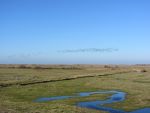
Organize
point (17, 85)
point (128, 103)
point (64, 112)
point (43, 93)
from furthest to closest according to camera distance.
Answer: point (17, 85)
point (43, 93)
point (128, 103)
point (64, 112)

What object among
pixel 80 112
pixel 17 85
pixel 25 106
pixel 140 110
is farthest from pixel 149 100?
pixel 17 85

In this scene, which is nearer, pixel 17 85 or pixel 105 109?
pixel 105 109

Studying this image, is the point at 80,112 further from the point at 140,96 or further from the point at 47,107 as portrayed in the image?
the point at 140,96

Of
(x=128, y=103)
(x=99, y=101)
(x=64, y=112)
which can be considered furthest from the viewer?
(x=99, y=101)

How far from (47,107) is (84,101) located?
7.91 metres

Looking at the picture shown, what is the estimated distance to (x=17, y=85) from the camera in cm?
5166

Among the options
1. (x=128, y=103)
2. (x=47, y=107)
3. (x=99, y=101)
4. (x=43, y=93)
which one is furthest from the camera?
(x=43, y=93)

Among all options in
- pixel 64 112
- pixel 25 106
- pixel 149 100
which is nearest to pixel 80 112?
pixel 64 112

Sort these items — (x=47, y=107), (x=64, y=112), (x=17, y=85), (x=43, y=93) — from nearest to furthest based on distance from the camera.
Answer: (x=64, y=112) → (x=47, y=107) → (x=43, y=93) → (x=17, y=85)

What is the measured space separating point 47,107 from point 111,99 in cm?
1176

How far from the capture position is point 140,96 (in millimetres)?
38406

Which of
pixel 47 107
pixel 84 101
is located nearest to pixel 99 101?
pixel 84 101

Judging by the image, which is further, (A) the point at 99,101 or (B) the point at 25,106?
(A) the point at 99,101

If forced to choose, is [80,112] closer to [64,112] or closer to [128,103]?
[64,112]
